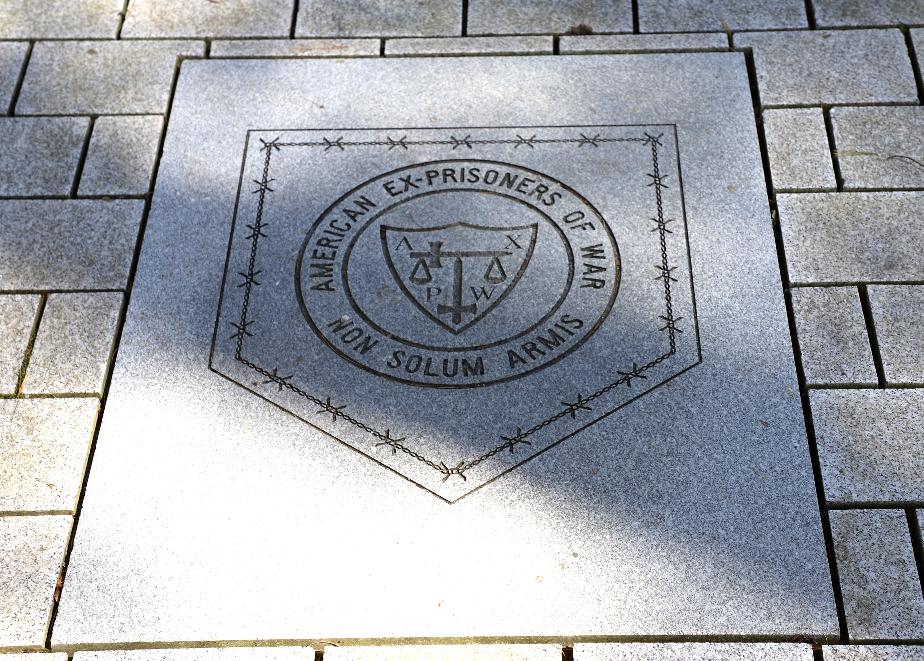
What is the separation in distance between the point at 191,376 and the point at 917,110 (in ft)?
6.85

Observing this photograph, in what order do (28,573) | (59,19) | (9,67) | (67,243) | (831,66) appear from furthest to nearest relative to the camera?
1. (59,19)
2. (9,67)
3. (831,66)
4. (67,243)
5. (28,573)

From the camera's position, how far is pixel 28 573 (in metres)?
2.05

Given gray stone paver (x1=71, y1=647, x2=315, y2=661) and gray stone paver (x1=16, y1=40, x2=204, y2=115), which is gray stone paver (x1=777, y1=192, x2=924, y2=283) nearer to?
gray stone paver (x1=71, y1=647, x2=315, y2=661)

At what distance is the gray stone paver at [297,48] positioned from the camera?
2.91m

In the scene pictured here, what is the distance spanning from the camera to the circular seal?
7.55 feet

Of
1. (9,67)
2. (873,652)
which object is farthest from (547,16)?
(873,652)

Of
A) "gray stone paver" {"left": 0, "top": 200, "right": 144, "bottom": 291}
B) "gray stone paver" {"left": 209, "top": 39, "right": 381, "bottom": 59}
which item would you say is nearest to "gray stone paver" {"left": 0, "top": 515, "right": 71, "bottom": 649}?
"gray stone paver" {"left": 0, "top": 200, "right": 144, "bottom": 291}

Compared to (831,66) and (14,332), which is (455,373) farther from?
(831,66)

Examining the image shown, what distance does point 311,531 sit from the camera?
2.08 metres

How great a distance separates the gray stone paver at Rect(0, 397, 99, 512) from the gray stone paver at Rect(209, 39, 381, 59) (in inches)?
47.7

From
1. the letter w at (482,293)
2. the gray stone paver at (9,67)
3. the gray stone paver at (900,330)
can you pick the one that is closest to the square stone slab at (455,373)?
the letter w at (482,293)

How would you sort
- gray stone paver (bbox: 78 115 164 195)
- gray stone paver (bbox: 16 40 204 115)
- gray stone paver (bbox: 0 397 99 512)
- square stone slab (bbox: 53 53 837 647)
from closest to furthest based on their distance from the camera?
square stone slab (bbox: 53 53 837 647) → gray stone paver (bbox: 0 397 99 512) → gray stone paver (bbox: 78 115 164 195) → gray stone paver (bbox: 16 40 204 115)

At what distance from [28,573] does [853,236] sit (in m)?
2.10

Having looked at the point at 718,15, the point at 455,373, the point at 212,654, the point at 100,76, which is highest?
the point at 718,15
